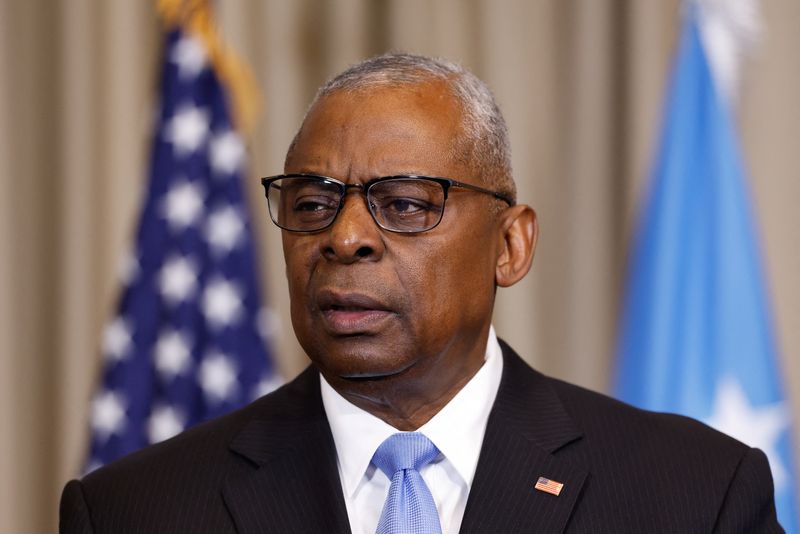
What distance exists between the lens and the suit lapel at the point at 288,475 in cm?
215

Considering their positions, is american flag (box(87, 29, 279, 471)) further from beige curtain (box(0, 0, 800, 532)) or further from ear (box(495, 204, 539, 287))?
ear (box(495, 204, 539, 287))

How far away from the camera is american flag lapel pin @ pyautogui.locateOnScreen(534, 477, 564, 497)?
85.4 inches

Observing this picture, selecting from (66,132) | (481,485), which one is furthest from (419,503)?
(66,132)

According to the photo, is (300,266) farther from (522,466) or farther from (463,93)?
(522,466)

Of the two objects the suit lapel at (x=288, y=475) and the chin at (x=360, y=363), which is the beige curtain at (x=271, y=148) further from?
the chin at (x=360, y=363)

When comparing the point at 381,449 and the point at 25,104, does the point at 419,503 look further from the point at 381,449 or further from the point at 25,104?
the point at 25,104

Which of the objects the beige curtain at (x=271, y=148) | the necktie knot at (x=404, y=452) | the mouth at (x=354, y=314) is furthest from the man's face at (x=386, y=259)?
the beige curtain at (x=271, y=148)

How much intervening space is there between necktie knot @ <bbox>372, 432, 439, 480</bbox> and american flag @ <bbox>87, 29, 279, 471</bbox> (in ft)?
5.54

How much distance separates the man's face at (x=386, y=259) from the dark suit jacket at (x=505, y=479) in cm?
21

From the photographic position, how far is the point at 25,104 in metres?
4.17

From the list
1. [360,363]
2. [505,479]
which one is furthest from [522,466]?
[360,363]

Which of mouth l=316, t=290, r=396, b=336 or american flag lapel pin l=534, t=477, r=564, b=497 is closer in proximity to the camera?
mouth l=316, t=290, r=396, b=336

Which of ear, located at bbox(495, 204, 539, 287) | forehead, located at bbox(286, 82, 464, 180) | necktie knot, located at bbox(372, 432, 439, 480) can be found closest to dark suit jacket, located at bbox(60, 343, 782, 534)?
necktie knot, located at bbox(372, 432, 439, 480)

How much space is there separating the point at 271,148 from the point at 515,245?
78.0 inches
